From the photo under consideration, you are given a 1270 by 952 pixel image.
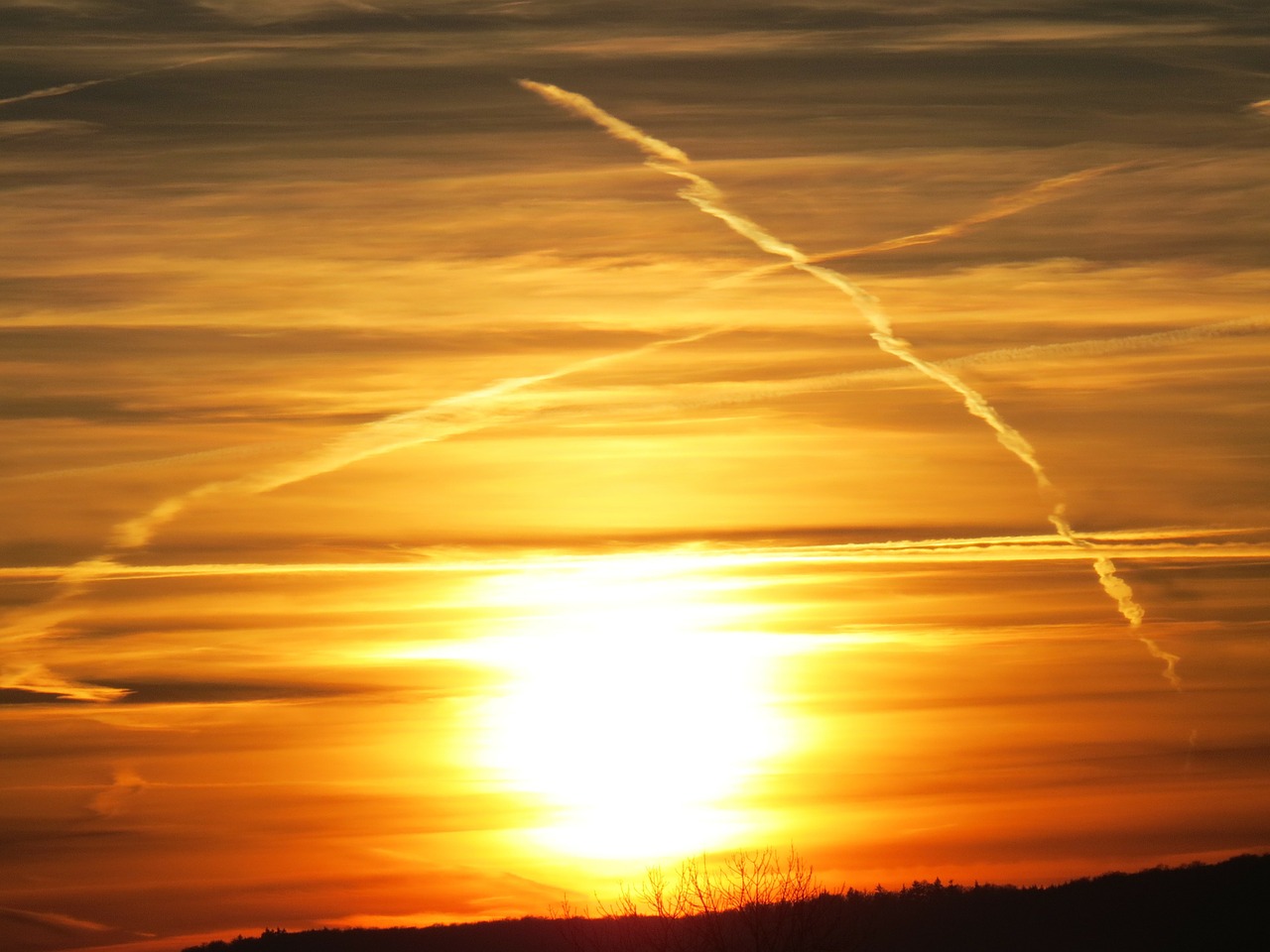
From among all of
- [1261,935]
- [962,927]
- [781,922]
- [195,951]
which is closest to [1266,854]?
[1261,935]

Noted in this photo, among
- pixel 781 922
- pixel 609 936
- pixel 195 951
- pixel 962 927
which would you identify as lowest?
pixel 195 951

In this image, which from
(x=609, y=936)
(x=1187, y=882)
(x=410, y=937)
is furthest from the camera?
(x=410, y=937)

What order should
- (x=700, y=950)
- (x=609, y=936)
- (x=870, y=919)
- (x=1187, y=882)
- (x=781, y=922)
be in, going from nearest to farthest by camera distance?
(x=781, y=922) < (x=700, y=950) < (x=609, y=936) < (x=1187, y=882) < (x=870, y=919)

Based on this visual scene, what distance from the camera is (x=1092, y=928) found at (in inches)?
3103

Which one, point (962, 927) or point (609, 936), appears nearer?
point (609, 936)

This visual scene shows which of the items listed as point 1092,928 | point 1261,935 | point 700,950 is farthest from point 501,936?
point 700,950

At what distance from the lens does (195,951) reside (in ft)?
387

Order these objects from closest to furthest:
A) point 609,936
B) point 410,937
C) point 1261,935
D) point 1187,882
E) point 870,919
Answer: point 609,936, point 1261,935, point 1187,882, point 870,919, point 410,937

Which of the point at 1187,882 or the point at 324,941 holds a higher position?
the point at 1187,882

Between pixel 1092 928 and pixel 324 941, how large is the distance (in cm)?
5703

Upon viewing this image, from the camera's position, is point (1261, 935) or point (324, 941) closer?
point (1261, 935)

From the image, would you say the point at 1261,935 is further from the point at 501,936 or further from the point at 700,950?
the point at 501,936

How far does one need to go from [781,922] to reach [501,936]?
7117 centimetres

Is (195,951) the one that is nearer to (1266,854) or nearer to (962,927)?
(962,927)
